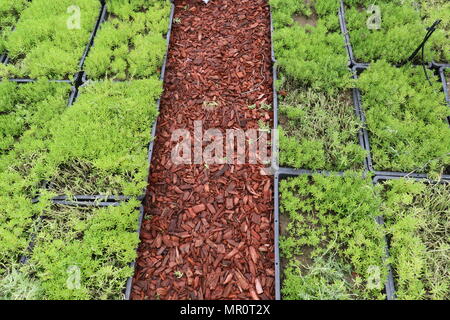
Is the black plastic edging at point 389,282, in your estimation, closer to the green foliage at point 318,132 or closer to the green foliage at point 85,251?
the green foliage at point 318,132

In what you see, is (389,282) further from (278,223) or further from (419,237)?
(278,223)

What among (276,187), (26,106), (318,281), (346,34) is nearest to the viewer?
(318,281)

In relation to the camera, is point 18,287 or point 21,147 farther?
point 21,147


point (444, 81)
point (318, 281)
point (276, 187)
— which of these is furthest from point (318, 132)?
point (444, 81)

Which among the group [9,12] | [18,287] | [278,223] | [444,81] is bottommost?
[18,287]

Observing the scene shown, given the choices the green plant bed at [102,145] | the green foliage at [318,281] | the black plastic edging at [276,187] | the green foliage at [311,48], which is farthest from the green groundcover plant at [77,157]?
the green foliage at [311,48]

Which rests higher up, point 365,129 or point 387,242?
point 365,129

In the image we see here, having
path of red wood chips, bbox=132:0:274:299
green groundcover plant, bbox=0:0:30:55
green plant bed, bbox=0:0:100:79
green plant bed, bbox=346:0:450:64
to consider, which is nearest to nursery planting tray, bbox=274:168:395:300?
path of red wood chips, bbox=132:0:274:299
